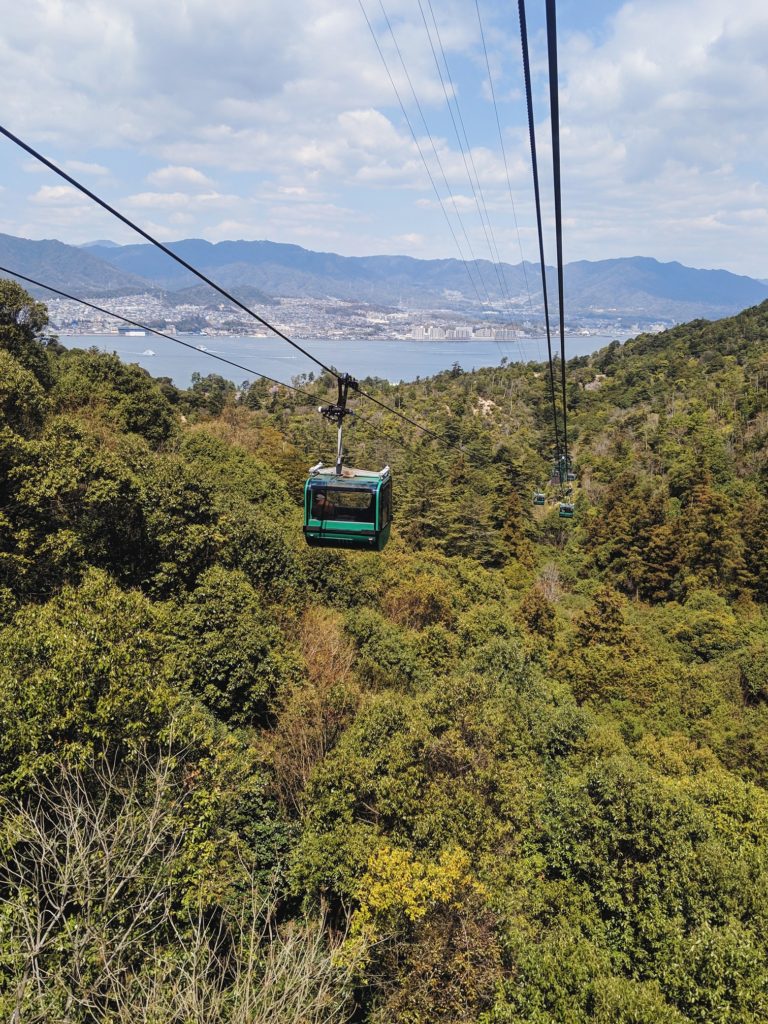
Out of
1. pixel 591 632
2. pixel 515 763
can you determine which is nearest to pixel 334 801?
pixel 515 763

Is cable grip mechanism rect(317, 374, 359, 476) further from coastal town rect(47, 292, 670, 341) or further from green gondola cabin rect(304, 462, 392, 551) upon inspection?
coastal town rect(47, 292, 670, 341)

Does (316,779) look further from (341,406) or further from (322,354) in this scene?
(322,354)

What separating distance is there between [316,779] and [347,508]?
4152 mm

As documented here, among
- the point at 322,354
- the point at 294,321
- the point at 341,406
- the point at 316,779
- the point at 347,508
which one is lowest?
the point at 316,779

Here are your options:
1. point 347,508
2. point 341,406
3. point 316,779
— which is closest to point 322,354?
point 347,508

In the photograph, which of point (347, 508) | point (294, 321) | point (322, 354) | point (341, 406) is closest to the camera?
point (341, 406)

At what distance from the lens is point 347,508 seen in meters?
9.09

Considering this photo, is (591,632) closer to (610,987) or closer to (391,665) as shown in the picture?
(391,665)

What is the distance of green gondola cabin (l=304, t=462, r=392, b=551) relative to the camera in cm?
896

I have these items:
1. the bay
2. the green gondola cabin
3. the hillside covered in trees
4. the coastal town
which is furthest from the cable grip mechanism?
the coastal town

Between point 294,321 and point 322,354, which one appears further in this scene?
point 294,321

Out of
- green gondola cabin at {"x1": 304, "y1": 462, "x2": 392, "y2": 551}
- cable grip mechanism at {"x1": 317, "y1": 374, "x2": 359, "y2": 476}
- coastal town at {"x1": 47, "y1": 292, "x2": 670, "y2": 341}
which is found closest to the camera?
cable grip mechanism at {"x1": 317, "y1": 374, "x2": 359, "y2": 476}

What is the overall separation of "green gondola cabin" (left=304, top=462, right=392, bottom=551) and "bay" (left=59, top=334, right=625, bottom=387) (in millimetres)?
71650

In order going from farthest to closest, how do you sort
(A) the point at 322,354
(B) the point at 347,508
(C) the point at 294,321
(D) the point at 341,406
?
(C) the point at 294,321
(A) the point at 322,354
(B) the point at 347,508
(D) the point at 341,406
